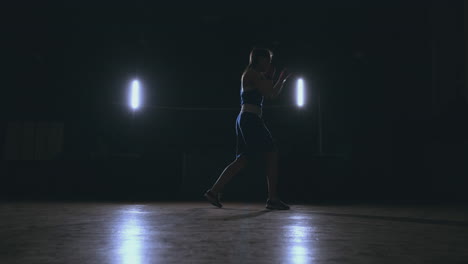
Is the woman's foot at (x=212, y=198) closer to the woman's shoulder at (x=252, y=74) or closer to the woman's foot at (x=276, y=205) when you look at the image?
the woman's foot at (x=276, y=205)

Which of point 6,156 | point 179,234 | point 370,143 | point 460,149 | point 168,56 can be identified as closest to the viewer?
point 179,234

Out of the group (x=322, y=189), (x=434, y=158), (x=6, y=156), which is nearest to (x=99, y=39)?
(x=6, y=156)

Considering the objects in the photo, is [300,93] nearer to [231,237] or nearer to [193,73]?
[193,73]

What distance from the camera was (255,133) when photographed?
12.6ft

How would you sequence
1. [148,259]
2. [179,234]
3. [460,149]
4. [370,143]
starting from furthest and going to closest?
[370,143], [460,149], [179,234], [148,259]

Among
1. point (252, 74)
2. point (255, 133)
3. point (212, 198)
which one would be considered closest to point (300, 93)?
point (252, 74)

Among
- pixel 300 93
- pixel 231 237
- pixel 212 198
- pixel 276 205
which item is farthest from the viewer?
pixel 300 93

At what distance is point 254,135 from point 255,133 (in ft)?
0.06

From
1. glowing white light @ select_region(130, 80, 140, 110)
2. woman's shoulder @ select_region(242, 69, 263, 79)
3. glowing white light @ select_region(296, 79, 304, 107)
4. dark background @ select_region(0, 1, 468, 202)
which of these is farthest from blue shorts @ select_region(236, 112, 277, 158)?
glowing white light @ select_region(130, 80, 140, 110)

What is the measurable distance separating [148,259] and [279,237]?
2.43ft

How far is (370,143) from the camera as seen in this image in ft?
19.2

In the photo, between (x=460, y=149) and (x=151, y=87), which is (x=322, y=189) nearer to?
(x=460, y=149)

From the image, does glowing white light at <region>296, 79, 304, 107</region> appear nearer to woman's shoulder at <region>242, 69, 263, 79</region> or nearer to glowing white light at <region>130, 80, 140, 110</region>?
glowing white light at <region>130, 80, 140, 110</region>

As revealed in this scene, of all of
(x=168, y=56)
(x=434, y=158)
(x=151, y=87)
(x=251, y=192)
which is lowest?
(x=251, y=192)
